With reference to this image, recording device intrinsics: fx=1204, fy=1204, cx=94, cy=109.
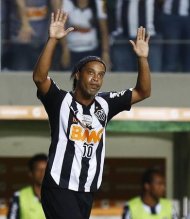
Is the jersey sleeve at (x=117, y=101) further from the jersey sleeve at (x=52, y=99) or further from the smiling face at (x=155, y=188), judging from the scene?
the smiling face at (x=155, y=188)

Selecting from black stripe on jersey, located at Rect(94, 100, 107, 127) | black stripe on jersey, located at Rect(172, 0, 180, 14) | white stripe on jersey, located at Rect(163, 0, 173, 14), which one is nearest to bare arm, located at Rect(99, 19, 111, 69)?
white stripe on jersey, located at Rect(163, 0, 173, 14)

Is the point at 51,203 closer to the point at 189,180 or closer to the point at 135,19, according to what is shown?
the point at 135,19

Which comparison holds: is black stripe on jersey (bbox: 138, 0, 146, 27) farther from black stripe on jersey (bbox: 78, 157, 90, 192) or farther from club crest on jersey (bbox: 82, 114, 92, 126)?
black stripe on jersey (bbox: 78, 157, 90, 192)

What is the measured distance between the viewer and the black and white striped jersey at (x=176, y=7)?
1493 cm

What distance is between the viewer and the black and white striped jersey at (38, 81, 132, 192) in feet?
28.3

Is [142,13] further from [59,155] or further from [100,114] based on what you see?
[59,155]

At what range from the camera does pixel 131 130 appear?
15000 millimetres

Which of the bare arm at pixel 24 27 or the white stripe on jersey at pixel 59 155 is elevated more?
the white stripe on jersey at pixel 59 155

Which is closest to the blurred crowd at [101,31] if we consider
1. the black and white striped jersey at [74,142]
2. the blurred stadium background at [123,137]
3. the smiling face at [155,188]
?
the blurred stadium background at [123,137]

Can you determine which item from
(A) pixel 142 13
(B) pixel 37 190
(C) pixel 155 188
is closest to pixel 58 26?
(B) pixel 37 190

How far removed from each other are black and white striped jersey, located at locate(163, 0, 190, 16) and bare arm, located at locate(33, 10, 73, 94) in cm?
647

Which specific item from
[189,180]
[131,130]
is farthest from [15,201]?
[189,180]

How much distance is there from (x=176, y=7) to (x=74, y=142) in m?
6.60

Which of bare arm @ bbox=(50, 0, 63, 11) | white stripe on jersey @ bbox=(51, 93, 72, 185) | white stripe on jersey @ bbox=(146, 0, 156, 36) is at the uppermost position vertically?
white stripe on jersey @ bbox=(51, 93, 72, 185)
